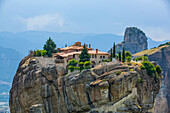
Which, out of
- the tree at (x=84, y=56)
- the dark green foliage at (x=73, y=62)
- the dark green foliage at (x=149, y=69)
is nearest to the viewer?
the dark green foliage at (x=73, y=62)

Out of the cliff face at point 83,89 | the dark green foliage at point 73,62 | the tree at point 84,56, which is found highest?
the tree at point 84,56

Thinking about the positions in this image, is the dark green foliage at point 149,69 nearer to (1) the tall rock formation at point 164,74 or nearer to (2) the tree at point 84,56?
(2) the tree at point 84,56

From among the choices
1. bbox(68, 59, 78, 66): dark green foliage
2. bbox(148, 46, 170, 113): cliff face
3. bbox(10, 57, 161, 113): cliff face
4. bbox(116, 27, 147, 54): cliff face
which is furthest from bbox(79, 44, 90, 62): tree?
bbox(116, 27, 147, 54): cliff face

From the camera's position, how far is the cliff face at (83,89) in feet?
220

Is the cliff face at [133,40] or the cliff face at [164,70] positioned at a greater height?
the cliff face at [133,40]

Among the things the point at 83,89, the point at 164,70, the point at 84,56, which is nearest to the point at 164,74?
the point at 164,70

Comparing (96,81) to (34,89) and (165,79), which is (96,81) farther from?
(165,79)

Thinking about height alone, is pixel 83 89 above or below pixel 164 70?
below

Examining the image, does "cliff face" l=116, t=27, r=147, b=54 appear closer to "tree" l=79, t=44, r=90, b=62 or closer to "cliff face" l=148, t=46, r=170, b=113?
"cliff face" l=148, t=46, r=170, b=113

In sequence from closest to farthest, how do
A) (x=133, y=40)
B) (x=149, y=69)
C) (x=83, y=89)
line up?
(x=83, y=89)
(x=149, y=69)
(x=133, y=40)

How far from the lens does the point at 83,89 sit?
225ft

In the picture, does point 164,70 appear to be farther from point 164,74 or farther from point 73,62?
point 73,62

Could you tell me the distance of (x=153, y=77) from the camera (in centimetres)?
7675

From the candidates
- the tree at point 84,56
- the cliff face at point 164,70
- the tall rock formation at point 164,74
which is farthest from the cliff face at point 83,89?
the cliff face at point 164,70
